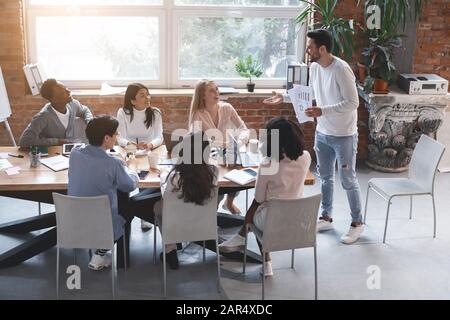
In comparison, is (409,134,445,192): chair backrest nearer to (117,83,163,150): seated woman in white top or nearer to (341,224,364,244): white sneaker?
(341,224,364,244): white sneaker

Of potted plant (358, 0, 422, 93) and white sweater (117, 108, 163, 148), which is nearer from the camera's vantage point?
white sweater (117, 108, 163, 148)

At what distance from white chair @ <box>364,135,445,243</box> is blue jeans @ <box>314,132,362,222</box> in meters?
0.26

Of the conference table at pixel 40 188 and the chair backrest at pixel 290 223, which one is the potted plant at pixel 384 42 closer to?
the conference table at pixel 40 188

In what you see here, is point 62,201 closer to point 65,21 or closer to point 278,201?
point 278,201

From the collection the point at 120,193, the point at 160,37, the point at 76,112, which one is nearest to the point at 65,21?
the point at 160,37

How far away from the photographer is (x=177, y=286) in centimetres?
418

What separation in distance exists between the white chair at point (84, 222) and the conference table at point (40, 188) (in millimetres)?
382

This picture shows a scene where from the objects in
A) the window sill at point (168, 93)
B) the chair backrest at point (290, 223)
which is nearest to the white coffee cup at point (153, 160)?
the chair backrest at point (290, 223)

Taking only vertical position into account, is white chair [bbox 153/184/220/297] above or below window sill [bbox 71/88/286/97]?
below

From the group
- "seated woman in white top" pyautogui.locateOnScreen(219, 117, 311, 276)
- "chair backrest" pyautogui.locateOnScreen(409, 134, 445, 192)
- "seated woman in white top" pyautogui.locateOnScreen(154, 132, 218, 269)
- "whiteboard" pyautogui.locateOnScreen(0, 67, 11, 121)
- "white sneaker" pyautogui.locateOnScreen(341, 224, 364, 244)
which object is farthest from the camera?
"whiteboard" pyautogui.locateOnScreen(0, 67, 11, 121)

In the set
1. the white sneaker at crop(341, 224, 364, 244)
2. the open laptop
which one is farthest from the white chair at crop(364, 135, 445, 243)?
the open laptop

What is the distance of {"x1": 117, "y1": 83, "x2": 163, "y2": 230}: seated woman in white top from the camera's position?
16.6ft

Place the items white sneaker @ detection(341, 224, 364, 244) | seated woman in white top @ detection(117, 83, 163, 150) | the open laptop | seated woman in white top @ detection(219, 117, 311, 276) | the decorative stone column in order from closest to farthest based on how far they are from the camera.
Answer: seated woman in white top @ detection(219, 117, 311, 276) < the open laptop < white sneaker @ detection(341, 224, 364, 244) < seated woman in white top @ detection(117, 83, 163, 150) < the decorative stone column

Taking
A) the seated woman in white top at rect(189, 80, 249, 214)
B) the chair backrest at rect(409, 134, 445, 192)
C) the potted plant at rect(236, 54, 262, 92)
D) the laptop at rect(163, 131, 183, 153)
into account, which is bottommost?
the chair backrest at rect(409, 134, 445, 192)
